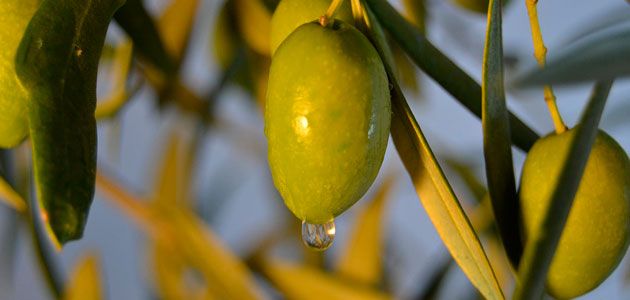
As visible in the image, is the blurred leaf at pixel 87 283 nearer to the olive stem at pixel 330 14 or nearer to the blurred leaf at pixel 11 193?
the blurred leaf at pixel 11 193

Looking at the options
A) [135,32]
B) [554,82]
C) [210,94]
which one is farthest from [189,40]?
[554,82]

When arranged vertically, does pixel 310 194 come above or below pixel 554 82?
→ below

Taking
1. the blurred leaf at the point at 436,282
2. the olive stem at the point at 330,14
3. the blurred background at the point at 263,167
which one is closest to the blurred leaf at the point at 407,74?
the blurred background at the point at 263,167

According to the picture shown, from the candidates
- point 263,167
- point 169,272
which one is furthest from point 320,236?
point 263,167

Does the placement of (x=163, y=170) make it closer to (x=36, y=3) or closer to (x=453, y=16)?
(x=453, y=16)

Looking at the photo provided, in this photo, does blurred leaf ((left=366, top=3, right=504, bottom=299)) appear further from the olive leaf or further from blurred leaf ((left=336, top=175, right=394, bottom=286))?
blurred leaf ((left=336, top=175, right=394, bottom=286))

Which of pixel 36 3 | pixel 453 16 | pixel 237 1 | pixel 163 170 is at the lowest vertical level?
pixel 163 170

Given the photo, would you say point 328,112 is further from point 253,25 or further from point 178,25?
point 178,25
